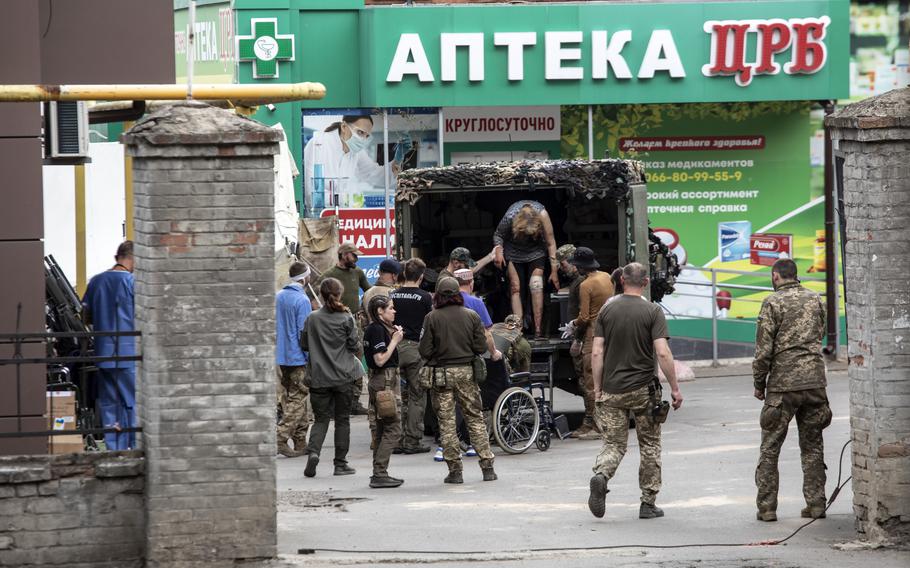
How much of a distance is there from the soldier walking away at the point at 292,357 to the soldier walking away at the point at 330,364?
1139 millimetres

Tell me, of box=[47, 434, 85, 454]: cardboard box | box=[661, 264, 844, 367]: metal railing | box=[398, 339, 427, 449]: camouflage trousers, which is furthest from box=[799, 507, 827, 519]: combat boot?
box=[661, 264, 844, 367]: metal railing

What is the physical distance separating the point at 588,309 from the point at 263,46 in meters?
7.63

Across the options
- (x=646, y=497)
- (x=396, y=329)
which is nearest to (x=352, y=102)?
(x=396, y=329)

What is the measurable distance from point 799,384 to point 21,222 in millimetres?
5679

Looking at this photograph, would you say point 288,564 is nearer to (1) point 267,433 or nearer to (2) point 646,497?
(1) point 267,433

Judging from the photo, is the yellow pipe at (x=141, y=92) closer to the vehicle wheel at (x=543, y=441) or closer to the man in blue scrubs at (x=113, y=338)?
the man in blue scrubs at (x=113, y=338)

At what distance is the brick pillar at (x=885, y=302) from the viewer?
31.0 ft

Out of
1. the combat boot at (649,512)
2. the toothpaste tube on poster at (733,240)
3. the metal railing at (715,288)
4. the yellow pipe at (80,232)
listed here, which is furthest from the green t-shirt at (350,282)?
the toothpaste tube on poster at (733,240)

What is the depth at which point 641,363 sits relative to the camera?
10805 mm

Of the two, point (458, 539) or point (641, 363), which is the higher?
point (641, 363)

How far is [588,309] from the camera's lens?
48.3 ft

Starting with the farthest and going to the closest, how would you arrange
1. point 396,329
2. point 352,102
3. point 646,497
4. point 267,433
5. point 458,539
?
point 352,102
point 396,329
point 646,497
point 458,539
point 267,433

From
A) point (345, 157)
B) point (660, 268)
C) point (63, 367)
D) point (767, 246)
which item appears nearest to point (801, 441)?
point (63, 367)

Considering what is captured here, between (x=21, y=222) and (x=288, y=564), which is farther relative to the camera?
(x=21, y=222)
